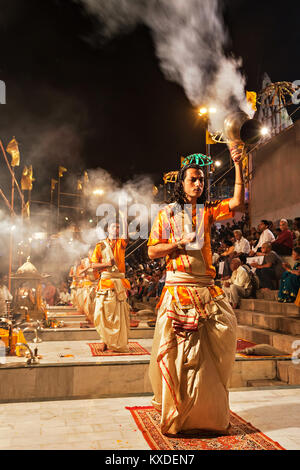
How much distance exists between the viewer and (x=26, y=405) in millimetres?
3707

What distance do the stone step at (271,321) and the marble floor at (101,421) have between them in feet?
7.92

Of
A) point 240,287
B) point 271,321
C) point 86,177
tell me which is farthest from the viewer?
point 86,177

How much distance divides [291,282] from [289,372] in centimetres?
266

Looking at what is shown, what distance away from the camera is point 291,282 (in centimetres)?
736

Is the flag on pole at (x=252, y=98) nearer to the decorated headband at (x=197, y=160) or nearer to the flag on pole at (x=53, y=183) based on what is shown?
the decorated headband at (x=197, y=160)

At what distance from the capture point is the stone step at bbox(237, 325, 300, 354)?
5992mm

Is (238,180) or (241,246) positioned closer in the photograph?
(238,180)

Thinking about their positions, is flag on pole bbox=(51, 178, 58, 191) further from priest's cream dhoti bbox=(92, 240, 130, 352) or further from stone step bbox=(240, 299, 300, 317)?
priest's cream dhoti bbox=(92, 240, 130, 352)

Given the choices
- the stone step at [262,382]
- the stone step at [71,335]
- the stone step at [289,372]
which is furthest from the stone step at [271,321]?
the stone step at [71,335]

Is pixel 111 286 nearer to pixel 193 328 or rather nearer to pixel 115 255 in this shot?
pixel 115 255

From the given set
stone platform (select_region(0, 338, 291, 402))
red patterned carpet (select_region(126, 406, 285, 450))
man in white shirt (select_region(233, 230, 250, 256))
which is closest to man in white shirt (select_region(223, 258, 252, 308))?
man in white shirt (select_region(233, 230, 250, 256))

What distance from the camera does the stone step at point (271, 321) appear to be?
6.49m

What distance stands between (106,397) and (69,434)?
107cm

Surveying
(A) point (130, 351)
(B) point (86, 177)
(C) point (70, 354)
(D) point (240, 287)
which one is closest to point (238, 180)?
(A) point (130, 351)
